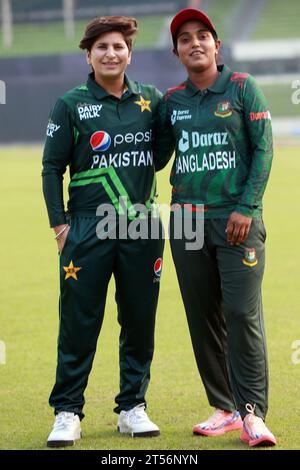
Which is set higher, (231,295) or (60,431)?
(231,295)

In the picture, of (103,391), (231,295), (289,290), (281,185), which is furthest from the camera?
(281,185)

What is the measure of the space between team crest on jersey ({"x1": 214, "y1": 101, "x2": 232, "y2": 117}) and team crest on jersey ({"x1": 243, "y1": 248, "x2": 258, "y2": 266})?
0.57 metres

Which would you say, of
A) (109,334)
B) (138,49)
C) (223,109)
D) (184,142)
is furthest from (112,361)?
(138,49)

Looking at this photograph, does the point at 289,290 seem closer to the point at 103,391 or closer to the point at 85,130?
the point at 103,391

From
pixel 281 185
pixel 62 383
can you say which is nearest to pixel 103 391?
pixel 62 383

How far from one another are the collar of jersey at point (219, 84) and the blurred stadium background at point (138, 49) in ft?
92.8

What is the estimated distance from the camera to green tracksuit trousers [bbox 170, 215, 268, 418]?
13.0 feet

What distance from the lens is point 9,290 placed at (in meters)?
8.10

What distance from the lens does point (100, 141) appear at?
4.07 meters

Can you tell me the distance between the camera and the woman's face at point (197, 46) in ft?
13.1

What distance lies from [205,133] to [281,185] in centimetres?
1274

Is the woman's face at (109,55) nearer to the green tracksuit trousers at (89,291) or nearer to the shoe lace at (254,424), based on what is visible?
the green tracksuit trousers at (89,291)

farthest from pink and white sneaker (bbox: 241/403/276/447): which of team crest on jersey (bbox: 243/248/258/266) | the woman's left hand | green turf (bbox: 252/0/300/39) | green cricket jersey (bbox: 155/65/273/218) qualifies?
green turf (bbox: 252/0/300/39)

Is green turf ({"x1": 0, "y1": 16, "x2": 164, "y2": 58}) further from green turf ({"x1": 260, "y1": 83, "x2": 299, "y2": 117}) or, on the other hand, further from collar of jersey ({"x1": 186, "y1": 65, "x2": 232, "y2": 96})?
collar of jersey ({"x1": 186, "y1": 65, "x2": 232, "y2": 96})
